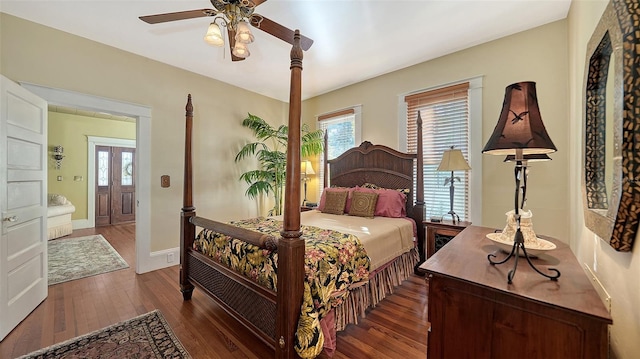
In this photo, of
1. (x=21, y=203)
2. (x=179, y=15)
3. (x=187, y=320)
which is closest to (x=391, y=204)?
(x=187, y=320)

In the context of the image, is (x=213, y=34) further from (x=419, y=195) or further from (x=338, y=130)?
(x=338, y=130)

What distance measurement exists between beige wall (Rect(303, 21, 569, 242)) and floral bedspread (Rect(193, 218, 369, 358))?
196cm

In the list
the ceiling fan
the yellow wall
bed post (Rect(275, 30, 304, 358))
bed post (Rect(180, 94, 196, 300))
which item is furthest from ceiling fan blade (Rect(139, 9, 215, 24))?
the yellow wall

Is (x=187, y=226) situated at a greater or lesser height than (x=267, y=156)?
lesser

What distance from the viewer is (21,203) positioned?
7.34ft

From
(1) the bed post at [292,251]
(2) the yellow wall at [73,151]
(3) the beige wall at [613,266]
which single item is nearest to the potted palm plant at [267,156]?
(1) the bed post at [292,251]

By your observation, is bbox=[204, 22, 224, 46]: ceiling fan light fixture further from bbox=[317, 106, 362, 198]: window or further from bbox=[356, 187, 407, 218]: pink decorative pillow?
bbox=[317, 106, 362, 198]: window

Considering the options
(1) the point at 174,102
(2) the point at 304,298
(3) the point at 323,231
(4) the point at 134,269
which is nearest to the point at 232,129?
(1) the point at 174,102

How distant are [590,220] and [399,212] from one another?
6.17 ft

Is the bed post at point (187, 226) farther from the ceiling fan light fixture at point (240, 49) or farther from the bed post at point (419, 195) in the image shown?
the bed post at point (419, 195)

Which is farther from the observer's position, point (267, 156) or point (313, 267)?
point (267, 156)

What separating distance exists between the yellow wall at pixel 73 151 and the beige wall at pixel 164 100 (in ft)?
13.7

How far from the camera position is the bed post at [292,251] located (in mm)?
1505

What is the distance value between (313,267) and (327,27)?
Result: 8.01 ft
